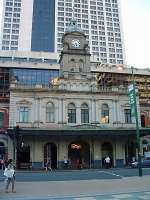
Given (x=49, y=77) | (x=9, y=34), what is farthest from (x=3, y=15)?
(x=49, y=77)

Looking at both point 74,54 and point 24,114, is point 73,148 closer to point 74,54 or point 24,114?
point 24,114

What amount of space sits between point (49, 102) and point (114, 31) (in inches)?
3893

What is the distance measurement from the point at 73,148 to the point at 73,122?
157 inches

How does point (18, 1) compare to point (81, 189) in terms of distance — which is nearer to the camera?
point (81, 189)

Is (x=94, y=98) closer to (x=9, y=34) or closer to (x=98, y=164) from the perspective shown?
(x=98, y=164)

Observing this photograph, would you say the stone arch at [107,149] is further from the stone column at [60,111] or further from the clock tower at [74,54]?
the clock tower at [74,54]

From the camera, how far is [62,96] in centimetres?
4722

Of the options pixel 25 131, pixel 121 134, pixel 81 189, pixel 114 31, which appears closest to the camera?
pixel 81 189

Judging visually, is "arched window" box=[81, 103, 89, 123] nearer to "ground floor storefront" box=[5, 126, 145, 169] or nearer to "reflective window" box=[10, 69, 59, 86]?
"ground floor storefront" box=[5, 126, 145, 169]

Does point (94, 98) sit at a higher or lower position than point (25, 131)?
higher

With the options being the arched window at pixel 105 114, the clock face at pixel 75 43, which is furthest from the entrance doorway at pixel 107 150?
the clock face at pixel 75 43

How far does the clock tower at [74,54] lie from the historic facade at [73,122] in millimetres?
1027

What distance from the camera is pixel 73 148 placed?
46.4 metres

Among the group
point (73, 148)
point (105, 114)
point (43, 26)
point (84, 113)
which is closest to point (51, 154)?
point (73, 148)
